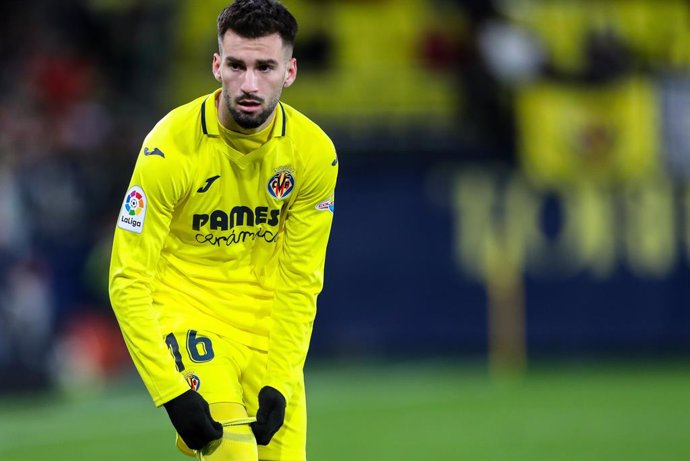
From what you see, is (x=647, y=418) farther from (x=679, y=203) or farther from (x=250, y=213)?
(x=250, y=213)

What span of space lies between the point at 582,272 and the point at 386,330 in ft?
6.81

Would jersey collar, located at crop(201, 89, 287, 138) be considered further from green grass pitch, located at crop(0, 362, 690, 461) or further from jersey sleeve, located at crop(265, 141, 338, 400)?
green grass pitch, located at crop(0, 362, 690, 461)

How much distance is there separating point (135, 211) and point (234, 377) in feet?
2.67

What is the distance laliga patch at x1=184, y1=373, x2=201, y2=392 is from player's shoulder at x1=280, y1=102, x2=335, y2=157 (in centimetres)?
98

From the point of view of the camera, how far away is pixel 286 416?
5.94 metres

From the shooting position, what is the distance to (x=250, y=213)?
18.9ft

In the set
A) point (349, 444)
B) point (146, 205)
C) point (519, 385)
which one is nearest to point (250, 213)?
point (146, 205)

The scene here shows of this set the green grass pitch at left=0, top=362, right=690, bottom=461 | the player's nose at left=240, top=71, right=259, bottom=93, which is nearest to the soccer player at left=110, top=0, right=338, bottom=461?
the player's nose at left=240, top=71, right=259, bottom=93

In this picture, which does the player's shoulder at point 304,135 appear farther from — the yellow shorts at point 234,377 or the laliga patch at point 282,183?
the yellow shorts at point 234,377

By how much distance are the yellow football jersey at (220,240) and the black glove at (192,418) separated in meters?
0.04

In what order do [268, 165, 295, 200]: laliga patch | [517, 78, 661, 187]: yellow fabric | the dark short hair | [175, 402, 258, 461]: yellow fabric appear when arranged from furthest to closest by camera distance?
[517, 78, 661, 187]: yellow fabric → [268, 165, 295, 200]: laliga patch → [175, 402, 258, 461]: yellow fabric → the dark short hair

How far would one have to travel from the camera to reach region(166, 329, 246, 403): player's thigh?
18.4 ft

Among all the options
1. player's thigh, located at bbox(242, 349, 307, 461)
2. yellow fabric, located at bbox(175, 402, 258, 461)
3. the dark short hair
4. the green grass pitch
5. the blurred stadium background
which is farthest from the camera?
the blurred stadium background

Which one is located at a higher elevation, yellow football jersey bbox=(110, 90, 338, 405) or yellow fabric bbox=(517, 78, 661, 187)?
yellow fabric bbox=(517, 78, 661, 187)
